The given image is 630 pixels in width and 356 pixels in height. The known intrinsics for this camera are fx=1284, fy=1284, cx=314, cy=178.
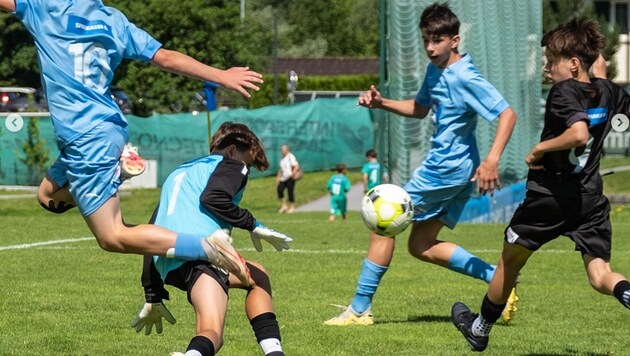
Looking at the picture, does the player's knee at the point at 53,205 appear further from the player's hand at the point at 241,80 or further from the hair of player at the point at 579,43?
the hair of player at the point at 579,43

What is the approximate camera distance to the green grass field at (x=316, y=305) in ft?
25.8

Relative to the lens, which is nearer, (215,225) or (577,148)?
(215,225)

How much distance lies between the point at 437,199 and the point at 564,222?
1.95 meters

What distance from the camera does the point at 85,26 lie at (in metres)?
6.77

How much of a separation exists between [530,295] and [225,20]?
39786 millimetres

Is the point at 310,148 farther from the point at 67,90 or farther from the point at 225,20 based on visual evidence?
the point at 67,90

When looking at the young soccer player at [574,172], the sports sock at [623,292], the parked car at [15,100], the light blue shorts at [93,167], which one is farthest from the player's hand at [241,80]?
the parked car at [15,100]

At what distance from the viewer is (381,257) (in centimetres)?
904

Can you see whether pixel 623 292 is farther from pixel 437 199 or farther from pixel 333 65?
pixel 333 65

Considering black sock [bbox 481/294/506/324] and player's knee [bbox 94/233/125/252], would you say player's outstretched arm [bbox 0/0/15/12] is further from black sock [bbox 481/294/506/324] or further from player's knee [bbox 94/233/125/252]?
black sock [bbox 481/294/506/324]

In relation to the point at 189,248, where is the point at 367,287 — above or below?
below

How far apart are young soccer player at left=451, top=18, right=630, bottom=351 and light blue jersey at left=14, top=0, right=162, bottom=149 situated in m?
2.17

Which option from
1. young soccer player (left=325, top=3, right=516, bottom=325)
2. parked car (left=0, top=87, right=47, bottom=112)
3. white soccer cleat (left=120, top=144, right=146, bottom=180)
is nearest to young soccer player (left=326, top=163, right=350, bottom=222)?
parked car (left=0, top=87, right=47, bottom=112)

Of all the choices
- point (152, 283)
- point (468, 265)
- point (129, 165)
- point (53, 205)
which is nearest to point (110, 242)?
point (152, 283)
